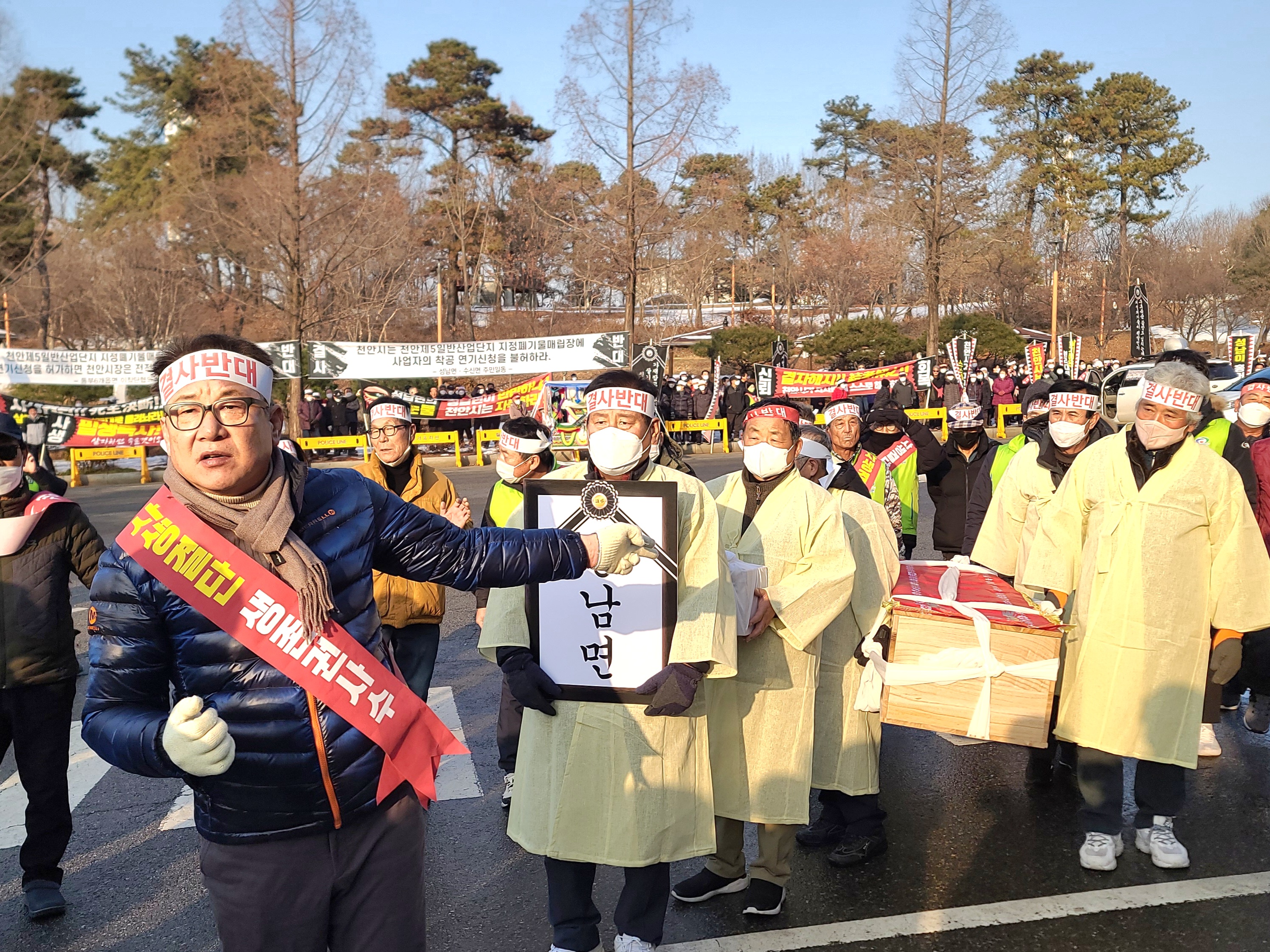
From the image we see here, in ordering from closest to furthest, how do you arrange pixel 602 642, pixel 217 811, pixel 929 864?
pixel 217 811 < pixel 602 642 < pixel 929 864

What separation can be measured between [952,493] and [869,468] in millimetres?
1157

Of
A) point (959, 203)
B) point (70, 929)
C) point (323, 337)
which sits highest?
point (959, 203)

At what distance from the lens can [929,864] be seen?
14.1 ft

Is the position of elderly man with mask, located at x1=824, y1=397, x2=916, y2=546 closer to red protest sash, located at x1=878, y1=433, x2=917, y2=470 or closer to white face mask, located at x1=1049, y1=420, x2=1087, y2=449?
red protest sash, located at x1=878, y1=433, x2=917, y2=470

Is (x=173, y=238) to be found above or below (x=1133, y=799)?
above

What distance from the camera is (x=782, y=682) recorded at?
3.95m

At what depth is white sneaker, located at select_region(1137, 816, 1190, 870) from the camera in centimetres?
419

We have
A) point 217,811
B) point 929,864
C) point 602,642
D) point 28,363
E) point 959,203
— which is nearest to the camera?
point 217,811

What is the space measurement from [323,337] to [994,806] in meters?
29.4

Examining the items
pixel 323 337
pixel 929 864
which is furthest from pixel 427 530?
pixel 323 337

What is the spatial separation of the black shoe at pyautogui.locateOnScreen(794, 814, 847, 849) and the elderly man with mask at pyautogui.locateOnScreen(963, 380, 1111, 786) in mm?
1256

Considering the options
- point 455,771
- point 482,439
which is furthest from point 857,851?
point 482,439

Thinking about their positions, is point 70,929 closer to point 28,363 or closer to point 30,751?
point 30,751

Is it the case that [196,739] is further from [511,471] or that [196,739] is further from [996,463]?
[996,463]
